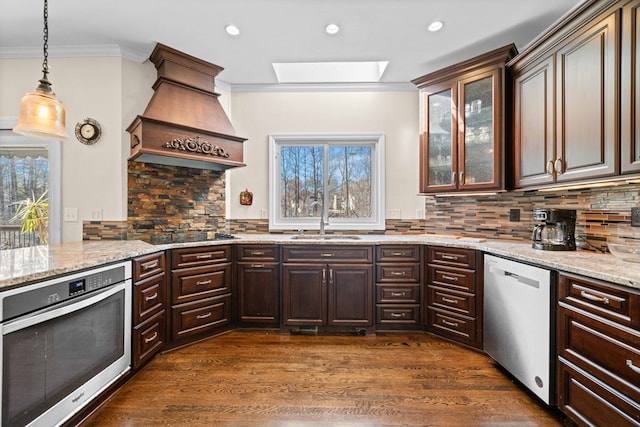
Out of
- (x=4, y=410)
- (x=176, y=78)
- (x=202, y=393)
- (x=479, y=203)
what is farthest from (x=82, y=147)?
(x=479, y=203)

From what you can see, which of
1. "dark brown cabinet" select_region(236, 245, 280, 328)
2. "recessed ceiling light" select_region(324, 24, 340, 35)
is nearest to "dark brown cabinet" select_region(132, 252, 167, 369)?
"dark brown cabinet" select_region(236, 245, 280, 328)

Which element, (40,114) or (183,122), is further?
(183,122)

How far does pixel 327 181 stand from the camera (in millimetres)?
3525

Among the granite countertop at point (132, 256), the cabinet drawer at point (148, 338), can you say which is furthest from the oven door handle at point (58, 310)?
the cabinet drawer at point (148, 338)

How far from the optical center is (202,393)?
187 centimetres

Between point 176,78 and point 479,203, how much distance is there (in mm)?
3177

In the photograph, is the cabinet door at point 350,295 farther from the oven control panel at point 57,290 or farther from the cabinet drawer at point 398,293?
the oven control panel at point 57,290

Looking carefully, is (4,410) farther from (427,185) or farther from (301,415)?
(427,185)

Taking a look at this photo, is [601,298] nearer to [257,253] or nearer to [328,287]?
[328,287]

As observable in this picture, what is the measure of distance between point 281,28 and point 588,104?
7.22 ft

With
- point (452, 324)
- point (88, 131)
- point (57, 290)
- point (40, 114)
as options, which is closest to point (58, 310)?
point (57, 290)

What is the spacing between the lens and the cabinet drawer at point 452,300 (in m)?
2.43

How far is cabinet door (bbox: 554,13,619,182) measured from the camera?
166 cm

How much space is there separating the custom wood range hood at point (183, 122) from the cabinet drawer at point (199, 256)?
796mm
